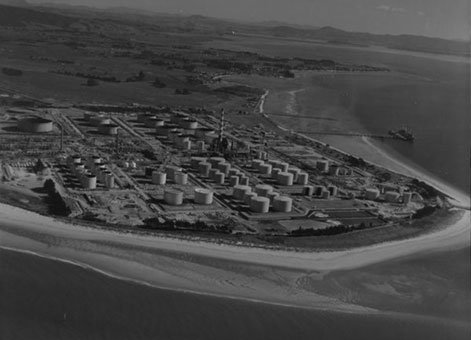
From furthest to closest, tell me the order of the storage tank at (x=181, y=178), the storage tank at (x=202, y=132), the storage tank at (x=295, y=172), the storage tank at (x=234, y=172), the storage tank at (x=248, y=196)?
the storage tank at (x=202, y=132) → the storage tank at (x=295, y=172) → the storage tank at (x=234, y=172) → the storage tank at (x=181, y=178) → the storage tank at (x=248, y=196)

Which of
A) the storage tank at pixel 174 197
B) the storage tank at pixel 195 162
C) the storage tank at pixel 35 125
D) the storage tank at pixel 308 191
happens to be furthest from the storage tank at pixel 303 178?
the storage tank at pixel 35 125

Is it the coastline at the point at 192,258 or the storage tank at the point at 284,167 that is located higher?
the storage tank at the point at 284,167

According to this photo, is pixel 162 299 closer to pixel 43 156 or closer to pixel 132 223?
pixel 132 223

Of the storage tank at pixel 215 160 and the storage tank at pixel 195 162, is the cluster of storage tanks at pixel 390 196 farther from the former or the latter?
the storage tank at pixel 195 162

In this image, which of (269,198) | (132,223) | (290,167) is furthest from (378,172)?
(132,223)

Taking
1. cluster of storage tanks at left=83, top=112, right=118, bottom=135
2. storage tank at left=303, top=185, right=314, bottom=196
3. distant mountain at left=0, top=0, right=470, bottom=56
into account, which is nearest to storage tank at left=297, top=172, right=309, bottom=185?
storage tank at left=303, top=185, right=314, bottom=196

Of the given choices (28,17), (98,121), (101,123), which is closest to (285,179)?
(101,123)
